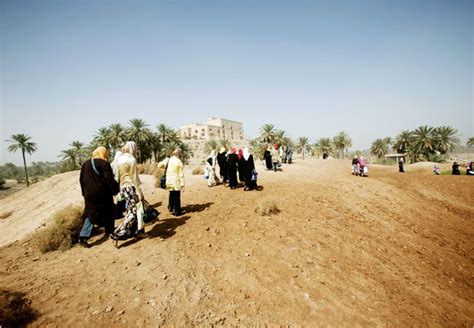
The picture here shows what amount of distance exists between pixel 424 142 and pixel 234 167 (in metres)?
49.0

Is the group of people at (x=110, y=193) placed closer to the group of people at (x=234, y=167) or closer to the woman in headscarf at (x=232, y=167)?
the group of people at (x=234, y=167)

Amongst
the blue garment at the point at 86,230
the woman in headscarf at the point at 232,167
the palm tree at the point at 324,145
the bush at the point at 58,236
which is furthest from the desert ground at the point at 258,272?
the palm tree at the point at 324,145

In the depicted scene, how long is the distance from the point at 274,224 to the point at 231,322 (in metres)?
3.16

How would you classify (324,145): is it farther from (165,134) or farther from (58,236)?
(58,236)

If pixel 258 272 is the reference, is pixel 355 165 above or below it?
above

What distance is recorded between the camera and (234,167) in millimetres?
9555

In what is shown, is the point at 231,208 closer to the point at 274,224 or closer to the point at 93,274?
the point at 274,224

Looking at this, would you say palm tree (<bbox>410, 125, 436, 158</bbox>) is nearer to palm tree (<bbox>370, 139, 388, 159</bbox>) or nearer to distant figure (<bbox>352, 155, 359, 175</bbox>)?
palm tree (<bbox>370, 139, 388, 159</bbox>)

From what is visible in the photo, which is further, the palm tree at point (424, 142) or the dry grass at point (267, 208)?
the palm tree at point (424, 142)

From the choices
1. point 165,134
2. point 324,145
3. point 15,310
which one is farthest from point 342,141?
point 15,310

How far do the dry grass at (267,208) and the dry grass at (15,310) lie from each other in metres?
4.99

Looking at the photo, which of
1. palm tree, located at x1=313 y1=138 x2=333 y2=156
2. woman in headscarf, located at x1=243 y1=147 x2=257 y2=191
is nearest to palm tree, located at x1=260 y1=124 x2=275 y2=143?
palm tree, located at x1=313 y1=138 x2=333 y2=156

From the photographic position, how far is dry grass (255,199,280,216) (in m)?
6.43

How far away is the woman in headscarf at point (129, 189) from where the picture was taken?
14.8 feet
